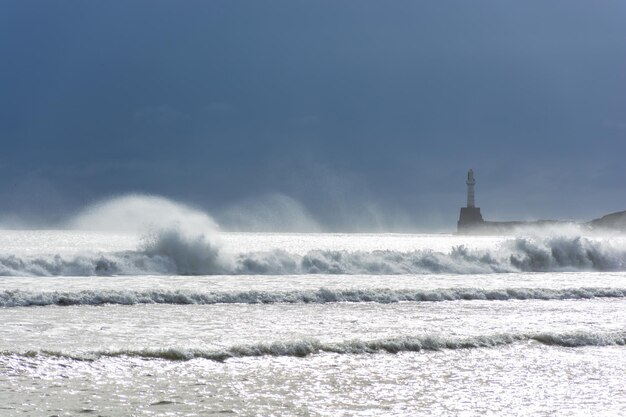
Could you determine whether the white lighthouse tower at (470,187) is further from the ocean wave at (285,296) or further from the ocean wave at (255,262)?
the ocean wave at (285,296)

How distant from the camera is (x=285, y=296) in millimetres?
18906

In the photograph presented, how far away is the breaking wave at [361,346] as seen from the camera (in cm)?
1005

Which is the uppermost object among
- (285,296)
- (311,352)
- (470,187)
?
(470,187)

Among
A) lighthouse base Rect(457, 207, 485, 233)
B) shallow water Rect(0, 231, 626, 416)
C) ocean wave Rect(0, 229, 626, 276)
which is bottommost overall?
shallow water Rect(0, 231, 626, 416)

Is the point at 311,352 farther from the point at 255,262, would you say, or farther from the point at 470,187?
the point at 470,187

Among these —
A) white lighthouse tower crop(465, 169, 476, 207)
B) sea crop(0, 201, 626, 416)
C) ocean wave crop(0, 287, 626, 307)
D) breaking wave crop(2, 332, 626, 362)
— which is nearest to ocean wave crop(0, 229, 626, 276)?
sea crop(0, 201, 626, 416)

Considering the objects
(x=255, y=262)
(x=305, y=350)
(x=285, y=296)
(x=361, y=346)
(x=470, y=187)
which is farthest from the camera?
(x=470, y=187)

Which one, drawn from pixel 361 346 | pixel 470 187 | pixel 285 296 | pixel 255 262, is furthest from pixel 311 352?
pixel 470 187

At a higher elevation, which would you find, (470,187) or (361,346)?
(470,187)

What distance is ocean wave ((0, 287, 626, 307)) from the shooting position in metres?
16.8

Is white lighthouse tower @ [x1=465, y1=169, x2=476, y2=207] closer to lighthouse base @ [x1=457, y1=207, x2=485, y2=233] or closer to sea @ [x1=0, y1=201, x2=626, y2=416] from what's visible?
lighthouse base @ [x1=457, y1=207, x2=485, y2=233]

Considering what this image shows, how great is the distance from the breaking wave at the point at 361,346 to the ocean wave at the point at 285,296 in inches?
262

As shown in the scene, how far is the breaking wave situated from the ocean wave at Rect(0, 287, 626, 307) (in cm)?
666

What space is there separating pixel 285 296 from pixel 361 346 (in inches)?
310
